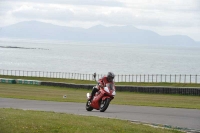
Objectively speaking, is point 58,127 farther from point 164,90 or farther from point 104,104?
point 164,90

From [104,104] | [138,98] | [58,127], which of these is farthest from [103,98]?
[138,98]

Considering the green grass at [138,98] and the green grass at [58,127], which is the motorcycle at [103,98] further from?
the green grass at [58,127]

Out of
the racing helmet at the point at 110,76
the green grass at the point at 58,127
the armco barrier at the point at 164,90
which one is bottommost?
the armco barrier at the point at 164,90

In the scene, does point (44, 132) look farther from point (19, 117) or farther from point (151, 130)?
point (151, 130)

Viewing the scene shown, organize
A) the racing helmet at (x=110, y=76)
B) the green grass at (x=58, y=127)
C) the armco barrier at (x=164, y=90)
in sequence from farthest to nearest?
1. the armco barrier at (x=164, y=90)
2. the racing helmet at (x=110, y=76)
3. the green grass at (x=58, y=127)

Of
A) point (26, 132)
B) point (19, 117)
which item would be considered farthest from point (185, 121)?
point (26, 132)

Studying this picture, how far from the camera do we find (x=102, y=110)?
2059 cm

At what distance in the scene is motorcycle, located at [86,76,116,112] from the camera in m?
20.2

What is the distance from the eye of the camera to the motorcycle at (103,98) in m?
20.2

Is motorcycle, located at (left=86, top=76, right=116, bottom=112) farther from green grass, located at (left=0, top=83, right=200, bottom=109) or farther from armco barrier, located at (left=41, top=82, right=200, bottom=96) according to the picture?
armco barrier, located at (left=41, top=82, right=200, bottom=96)

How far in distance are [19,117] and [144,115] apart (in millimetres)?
6713

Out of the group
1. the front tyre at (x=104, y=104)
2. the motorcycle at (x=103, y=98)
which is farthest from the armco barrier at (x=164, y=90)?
the front tyre at (x=104, y=104)

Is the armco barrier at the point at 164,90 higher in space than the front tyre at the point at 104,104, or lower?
lower

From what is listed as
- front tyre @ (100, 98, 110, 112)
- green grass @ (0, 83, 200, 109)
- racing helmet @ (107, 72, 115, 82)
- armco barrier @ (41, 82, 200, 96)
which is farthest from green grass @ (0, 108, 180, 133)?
armco barrier @ (41, 82, 200, 96)
